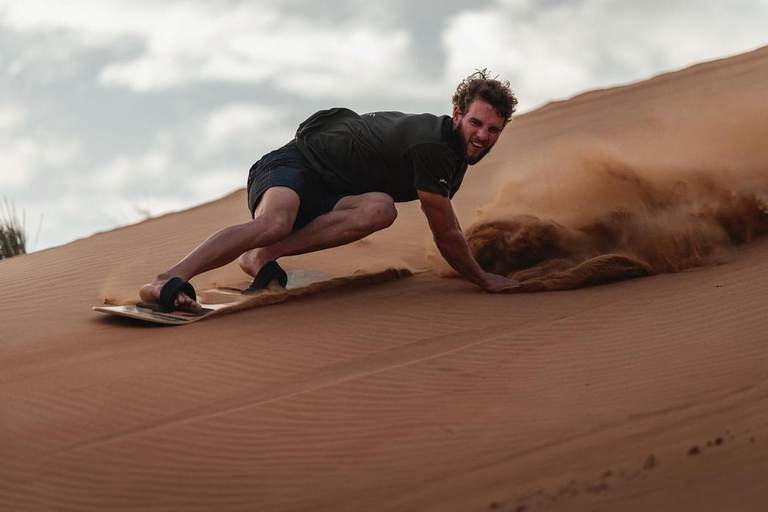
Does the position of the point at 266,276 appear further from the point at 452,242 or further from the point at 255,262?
the point at 452,242

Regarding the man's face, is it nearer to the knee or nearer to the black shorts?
the knee

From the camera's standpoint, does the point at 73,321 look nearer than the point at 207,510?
No

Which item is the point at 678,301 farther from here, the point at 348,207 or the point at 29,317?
the point at 29,317

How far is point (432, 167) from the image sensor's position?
5.97 metres

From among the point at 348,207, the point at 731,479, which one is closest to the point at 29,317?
the point at 348,207

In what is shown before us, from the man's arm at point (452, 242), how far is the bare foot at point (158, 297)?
156 cm

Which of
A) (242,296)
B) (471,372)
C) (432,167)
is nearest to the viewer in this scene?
(471,372)

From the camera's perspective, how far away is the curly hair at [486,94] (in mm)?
5977

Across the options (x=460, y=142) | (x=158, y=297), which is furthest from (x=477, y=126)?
(x=158, y=297)

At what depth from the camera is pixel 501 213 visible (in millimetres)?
7438

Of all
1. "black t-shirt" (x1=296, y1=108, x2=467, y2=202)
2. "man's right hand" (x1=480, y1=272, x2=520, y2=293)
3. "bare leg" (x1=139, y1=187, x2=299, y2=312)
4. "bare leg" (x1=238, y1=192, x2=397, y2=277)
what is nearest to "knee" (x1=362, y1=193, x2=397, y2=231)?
"bare leg" (x1=238, y1=192, x2=397, y2=277)

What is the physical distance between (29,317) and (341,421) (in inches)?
140

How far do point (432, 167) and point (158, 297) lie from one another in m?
1.88

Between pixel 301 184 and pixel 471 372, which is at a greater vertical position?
pixel 301 184
